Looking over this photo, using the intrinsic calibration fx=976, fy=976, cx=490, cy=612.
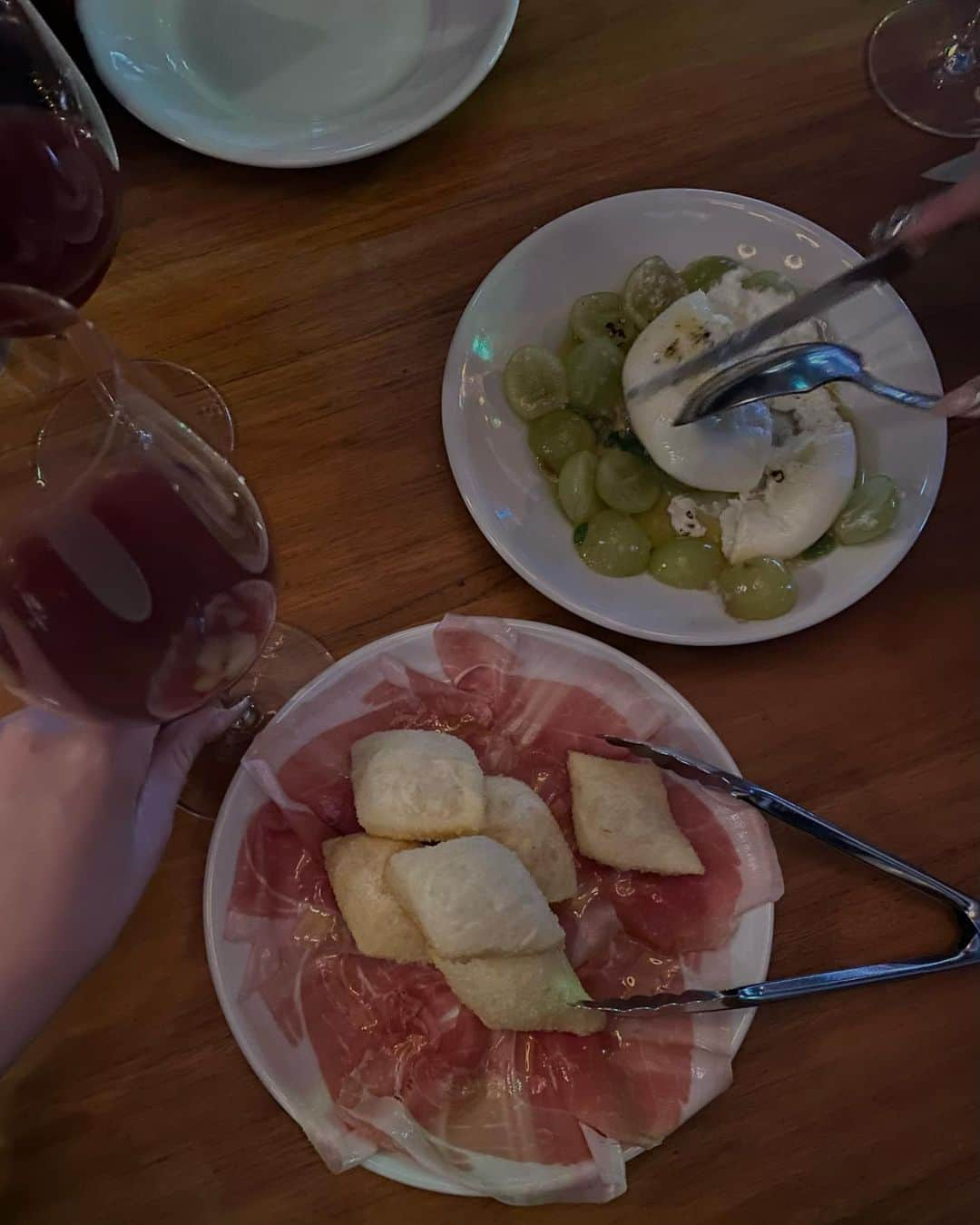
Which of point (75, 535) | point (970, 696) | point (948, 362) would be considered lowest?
point (970, 696)

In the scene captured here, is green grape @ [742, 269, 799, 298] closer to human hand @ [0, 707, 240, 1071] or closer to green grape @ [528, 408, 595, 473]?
green grape @ [528, 408, 595, 473]

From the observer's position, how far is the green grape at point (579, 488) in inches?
33.3

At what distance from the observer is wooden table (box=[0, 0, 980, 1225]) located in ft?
2.35

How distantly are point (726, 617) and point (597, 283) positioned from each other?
1.18 feet

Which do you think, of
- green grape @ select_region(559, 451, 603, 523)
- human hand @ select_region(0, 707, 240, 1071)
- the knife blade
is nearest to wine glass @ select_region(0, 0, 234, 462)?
human hand @ select_region(0, 707, 240, 1071)

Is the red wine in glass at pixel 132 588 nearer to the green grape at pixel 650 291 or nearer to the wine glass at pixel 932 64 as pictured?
the green grape at pixel 650 291

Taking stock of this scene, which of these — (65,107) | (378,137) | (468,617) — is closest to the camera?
(65,107)

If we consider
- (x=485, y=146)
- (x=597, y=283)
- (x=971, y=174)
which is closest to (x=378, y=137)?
(x=485, y=146)

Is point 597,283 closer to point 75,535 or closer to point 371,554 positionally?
point 371,554

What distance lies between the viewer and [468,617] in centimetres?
79

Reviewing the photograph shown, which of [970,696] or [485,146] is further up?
[485,146]

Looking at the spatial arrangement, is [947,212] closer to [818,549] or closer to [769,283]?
[769,283]

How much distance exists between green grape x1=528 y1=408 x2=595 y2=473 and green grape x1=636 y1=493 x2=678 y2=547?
82mm

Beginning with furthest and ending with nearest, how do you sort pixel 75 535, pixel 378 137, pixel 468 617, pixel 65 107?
pixel 378 137 → pixel 468 617 → pixel 65 107 → pixel 75 535
